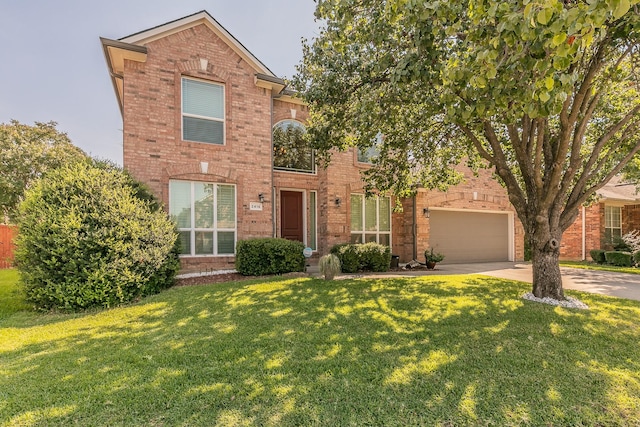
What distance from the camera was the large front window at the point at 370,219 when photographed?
457 inches

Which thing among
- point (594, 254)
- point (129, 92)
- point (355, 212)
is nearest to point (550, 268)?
point (355, 212)

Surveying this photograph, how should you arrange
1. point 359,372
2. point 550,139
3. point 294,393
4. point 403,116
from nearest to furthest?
point 294,393
point 359,372
point 550,139
point 403,116

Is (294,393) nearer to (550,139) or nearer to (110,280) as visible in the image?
(110,280)

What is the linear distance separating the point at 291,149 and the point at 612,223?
17531 millimetres

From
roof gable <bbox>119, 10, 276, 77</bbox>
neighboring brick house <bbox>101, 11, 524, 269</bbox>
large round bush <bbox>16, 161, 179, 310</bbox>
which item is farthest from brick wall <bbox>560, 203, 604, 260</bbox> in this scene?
large round bush <bbox>16, 161, 179, 310</bbox>

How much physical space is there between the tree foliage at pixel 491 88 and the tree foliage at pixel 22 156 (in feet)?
49.5

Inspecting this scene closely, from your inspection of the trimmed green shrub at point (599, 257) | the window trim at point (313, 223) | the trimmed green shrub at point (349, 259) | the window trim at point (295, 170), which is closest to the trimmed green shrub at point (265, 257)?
the trimmed green shrub at point (349, 259)

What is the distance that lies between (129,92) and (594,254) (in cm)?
1948

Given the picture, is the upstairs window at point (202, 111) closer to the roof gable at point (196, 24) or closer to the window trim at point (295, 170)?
the roof gable at point (196, 24)

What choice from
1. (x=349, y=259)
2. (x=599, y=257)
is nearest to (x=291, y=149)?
(x=349, y=259)

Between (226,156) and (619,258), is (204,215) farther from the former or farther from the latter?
(619,258)

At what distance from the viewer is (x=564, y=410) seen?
2.53 m

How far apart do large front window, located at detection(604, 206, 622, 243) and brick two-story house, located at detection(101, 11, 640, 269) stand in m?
11.0

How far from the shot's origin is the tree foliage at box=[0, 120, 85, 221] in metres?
15.2
